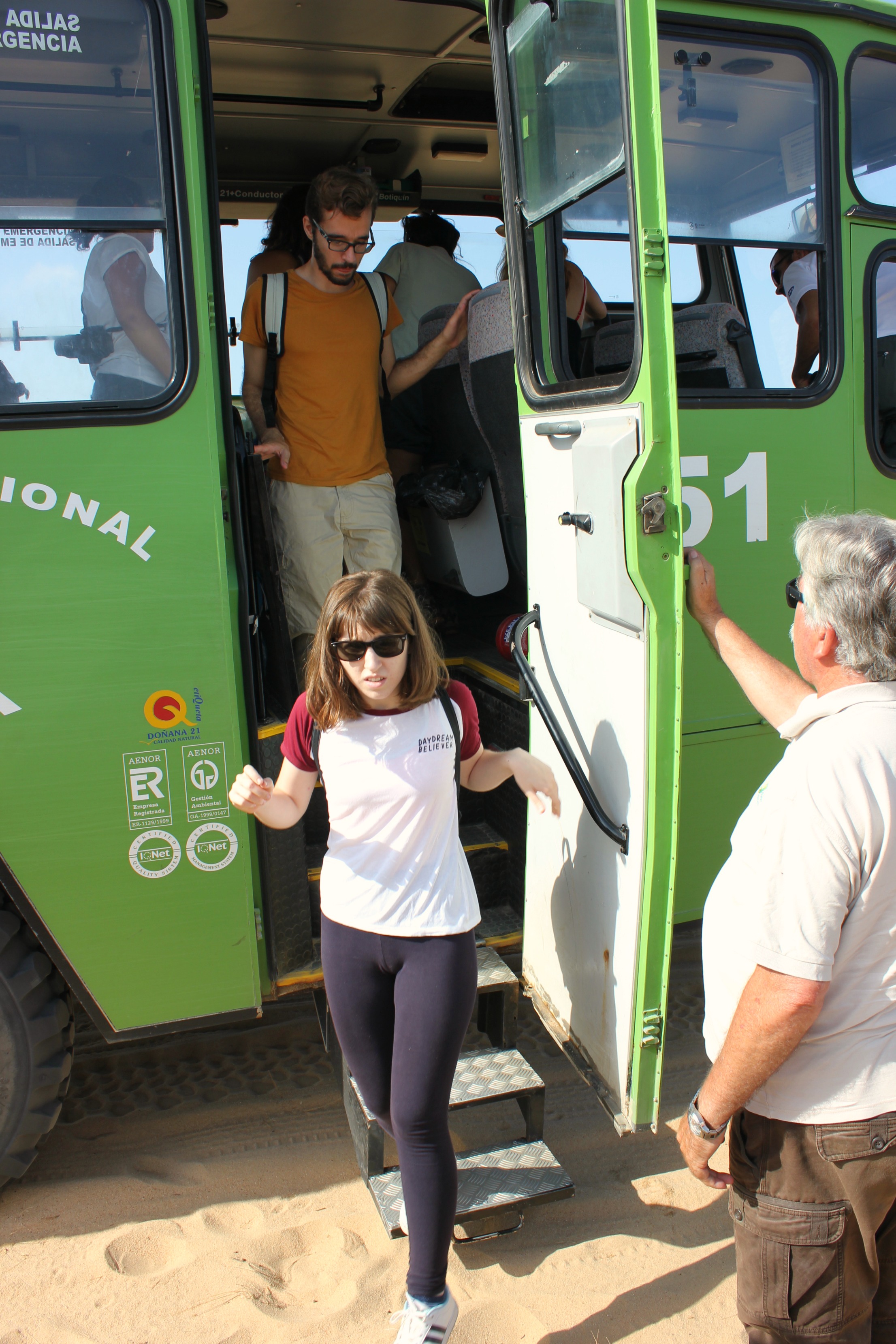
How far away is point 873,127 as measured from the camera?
2.61 metres

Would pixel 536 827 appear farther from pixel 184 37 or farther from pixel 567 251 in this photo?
pixel 184 37

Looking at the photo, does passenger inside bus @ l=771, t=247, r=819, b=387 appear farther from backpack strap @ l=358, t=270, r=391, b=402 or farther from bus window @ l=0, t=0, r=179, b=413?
bus window @ l=0, t=0, r=179, b=413

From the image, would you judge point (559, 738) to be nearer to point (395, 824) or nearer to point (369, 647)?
point (395, 824)

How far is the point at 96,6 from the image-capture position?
2102 millimetres

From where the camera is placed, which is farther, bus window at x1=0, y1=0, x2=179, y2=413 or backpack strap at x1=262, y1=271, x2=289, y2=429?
backpack strap at x1=262, y1=271, x2=289, y2=429

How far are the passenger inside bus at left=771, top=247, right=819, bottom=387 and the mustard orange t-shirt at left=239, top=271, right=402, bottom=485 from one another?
49.7 inches

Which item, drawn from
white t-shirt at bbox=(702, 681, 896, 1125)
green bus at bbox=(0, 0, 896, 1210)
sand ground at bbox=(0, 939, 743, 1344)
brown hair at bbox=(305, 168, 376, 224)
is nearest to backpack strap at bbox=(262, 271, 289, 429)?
brown hair at bbox=(305, 168, 376, 224)

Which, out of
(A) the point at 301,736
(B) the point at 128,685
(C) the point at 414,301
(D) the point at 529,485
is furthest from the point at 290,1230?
(C) the point at 414,301

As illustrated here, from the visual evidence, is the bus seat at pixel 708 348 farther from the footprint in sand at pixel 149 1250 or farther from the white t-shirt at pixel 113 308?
the footprint in sand at pixel 149 1250

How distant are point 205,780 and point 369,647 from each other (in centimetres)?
70

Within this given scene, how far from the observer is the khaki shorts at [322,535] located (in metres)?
3.11

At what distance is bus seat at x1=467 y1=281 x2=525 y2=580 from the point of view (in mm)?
3082

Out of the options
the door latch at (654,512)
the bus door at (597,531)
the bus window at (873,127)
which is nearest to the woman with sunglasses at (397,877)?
the bus door at (597,531)

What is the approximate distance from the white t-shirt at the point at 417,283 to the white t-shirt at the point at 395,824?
2.32 m
